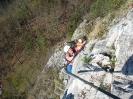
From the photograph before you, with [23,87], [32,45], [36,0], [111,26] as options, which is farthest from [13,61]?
[111,26]

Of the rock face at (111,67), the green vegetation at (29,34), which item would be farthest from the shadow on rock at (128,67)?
the green vegetation at (29,34)

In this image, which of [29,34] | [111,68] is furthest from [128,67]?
[29,34]

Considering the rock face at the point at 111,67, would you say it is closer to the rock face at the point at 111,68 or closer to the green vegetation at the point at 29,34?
the rock face at the point at 111,68

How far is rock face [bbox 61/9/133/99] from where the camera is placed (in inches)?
361

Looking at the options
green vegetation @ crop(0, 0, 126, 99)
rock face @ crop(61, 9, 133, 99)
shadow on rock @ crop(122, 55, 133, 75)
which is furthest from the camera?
green vegetation @ crop(0, 0, 126, 99)

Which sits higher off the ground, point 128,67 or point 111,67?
point 111,67

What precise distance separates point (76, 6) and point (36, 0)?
25.0 ft

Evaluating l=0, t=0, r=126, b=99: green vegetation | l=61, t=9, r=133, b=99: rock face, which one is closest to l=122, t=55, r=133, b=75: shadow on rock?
l=61, t=9, r=133, b=99: rock face

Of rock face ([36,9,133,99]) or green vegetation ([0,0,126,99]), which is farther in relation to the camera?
green vegetation ([0,0,126,99])

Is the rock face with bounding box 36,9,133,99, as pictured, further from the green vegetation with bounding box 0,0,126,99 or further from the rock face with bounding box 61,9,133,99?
the green vegetation with bounding box 0,0,126,99

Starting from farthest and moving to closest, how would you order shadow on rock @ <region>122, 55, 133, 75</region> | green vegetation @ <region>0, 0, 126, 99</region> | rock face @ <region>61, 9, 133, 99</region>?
green vegetation @ <region>0, 0, 126, 99</region> < shadow on rock @ <region>122, 55, 133, 75</region> < rock face @ <region>61, 9, 133, 99</region>

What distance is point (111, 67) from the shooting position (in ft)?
34.2

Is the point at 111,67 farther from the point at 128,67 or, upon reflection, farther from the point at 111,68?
the point at 128,67

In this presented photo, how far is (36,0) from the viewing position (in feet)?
137
